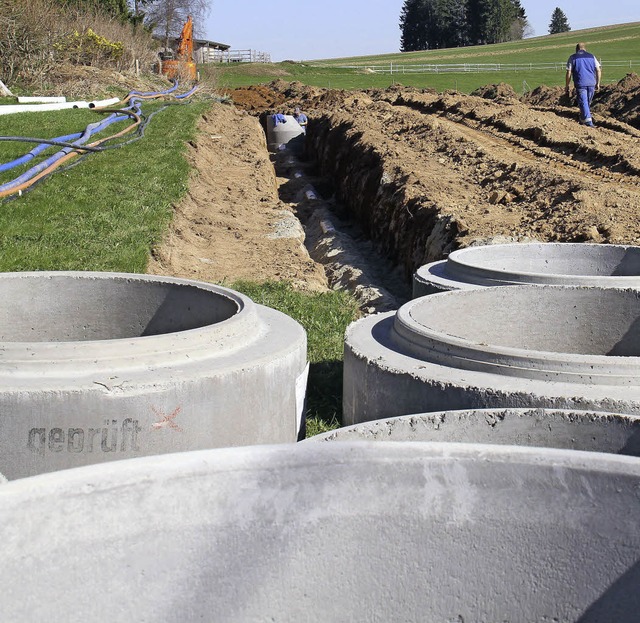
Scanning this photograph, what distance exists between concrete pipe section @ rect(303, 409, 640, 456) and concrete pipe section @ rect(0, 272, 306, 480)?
0.81 metres

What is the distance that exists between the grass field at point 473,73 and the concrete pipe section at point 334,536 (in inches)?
1424

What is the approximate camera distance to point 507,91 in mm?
30562

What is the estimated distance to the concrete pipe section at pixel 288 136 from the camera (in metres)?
24.3

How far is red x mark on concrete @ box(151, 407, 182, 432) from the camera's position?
353cm

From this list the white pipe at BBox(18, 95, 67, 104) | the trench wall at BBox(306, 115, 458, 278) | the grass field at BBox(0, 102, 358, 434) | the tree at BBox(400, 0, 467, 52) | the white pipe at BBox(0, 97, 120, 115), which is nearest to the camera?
the grass field at BBox(0, 102, 358, 434)

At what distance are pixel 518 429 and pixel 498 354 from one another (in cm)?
57

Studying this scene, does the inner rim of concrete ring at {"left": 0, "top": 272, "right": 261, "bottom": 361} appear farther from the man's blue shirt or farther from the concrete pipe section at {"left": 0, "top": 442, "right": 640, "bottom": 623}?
the man's blue shirt

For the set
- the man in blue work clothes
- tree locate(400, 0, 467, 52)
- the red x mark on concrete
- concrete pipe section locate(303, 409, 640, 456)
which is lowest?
the red x mark on concrete

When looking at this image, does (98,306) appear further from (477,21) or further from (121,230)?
(477,21)

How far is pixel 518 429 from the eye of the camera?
316 cm

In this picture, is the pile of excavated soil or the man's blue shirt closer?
the pile of excavated soil

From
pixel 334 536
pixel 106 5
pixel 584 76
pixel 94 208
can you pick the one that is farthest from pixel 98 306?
pixel 106 5

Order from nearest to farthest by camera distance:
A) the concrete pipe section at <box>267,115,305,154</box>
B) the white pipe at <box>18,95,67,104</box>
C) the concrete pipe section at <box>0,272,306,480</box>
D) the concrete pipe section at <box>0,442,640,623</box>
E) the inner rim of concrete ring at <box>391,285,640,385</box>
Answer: the concrete pipe section at <box>0,442,640,623</box>
the concrete pipe section at <box>0,272,306,480</box>
the inner rim of concrete ring at <box>391,285,640,385</box>
the white pipe at <box>18,95,67,104</box>
the concrete pipe section at <box>267,115,305,154</box>

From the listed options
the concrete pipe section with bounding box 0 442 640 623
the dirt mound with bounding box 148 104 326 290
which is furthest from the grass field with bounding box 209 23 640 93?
the concrete pipe section with bounding box 0 442 640 623
